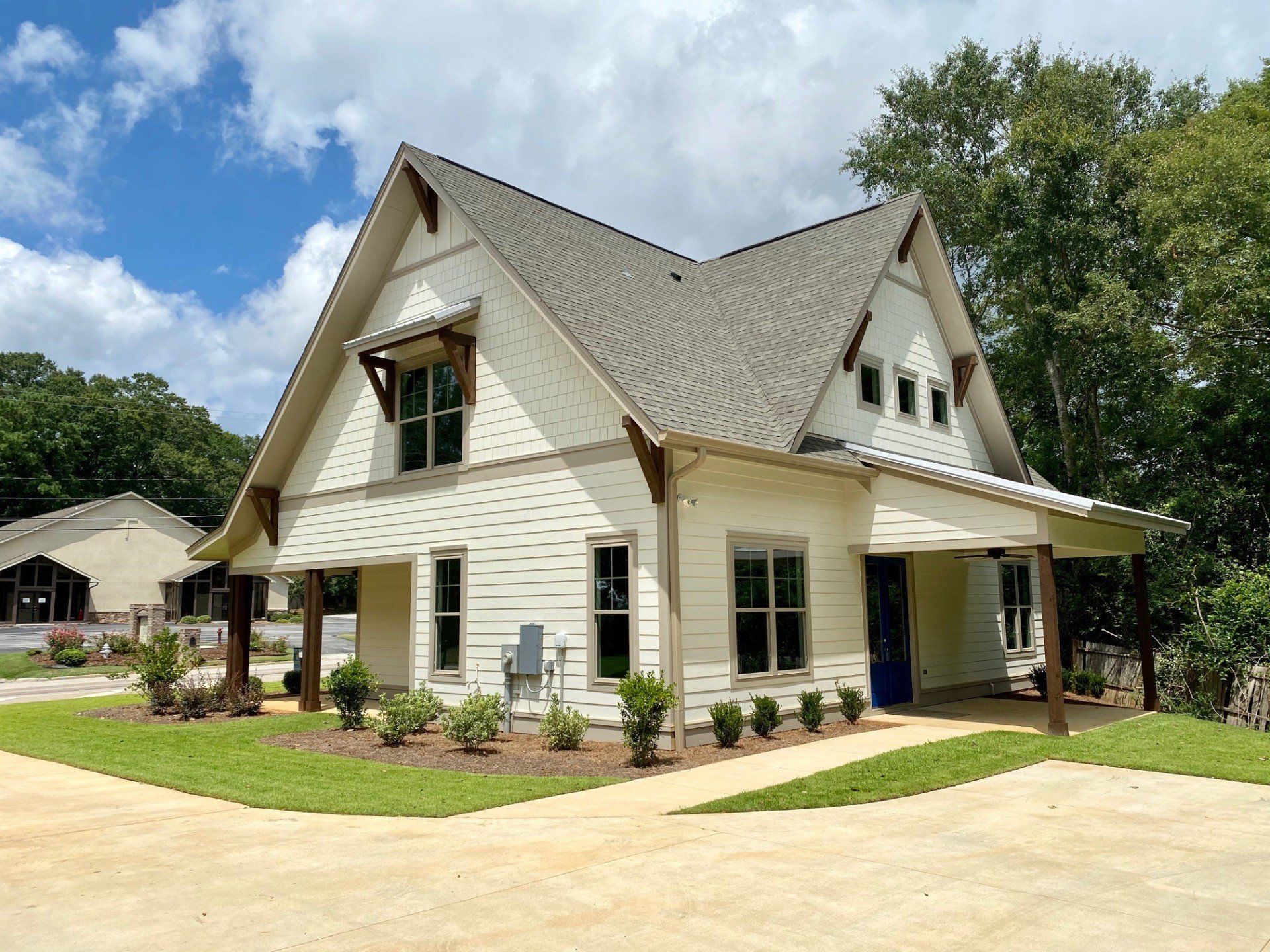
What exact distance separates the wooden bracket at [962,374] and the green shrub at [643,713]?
37.3 feet

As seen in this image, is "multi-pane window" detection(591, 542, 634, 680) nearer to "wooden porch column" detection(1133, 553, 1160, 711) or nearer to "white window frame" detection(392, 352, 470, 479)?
"white window frame" detection(392, 352, 470, 479)

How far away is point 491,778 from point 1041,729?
771 centimetres

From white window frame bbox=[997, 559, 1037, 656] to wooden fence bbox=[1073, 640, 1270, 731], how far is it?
0.99 meters

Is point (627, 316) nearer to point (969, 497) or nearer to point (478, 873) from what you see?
point (969, 497)

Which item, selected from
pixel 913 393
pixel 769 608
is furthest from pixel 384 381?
pixel 913 393

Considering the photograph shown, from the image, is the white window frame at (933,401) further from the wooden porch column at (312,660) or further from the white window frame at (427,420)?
the wooden porch column at (312,660)

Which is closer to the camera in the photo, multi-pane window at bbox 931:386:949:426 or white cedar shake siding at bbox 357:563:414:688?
white cedar shake siding at bbox 357:563:414:688

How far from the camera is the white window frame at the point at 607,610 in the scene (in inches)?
459

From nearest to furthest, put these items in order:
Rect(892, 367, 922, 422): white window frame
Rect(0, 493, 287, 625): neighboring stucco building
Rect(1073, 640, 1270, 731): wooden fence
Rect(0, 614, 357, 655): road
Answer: Rect(1073, 640, 1270, 731): wooden fence, Rect(892, 367, 922, 422): white window frame, Rect(0, 614, 357, 655): road, Rect(0, 493, 287, 625): neighboring stucco building

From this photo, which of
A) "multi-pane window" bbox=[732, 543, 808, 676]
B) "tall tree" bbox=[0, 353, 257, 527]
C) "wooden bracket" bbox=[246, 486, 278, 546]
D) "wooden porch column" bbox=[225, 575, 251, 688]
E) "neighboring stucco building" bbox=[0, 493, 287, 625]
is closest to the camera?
"multi-pane window" bbox=[732, 543, 808, 676]

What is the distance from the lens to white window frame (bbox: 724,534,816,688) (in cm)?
1215

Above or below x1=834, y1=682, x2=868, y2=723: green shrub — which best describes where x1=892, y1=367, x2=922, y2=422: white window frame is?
above

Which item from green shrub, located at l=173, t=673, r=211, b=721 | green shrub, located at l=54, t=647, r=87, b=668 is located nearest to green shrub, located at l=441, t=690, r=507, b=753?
green shrub, located at l=173, t=673, r=211, b=721

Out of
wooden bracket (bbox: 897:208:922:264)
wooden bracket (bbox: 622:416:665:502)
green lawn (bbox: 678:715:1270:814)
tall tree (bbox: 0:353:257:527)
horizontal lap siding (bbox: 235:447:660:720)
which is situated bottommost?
green lawn (bbox: 678:715:1270:814)
